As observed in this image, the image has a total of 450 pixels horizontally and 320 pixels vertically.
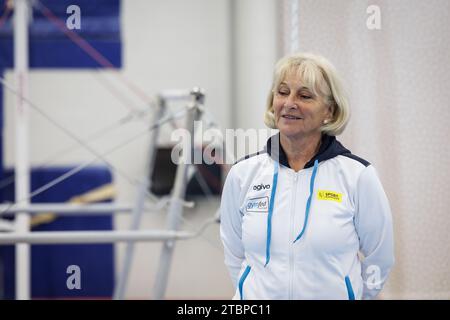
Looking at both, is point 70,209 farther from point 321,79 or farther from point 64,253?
point 321,79

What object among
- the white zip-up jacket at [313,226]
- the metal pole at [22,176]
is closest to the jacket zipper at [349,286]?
the white zip-up jacket at [313,226]

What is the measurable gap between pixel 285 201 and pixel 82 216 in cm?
221

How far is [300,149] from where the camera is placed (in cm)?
109

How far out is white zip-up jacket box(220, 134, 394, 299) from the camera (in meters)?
1.03

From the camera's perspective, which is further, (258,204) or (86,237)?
(86,237)

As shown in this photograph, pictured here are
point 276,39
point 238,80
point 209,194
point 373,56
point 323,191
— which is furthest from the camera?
point 209,194

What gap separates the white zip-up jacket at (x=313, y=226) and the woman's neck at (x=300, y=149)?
13mm

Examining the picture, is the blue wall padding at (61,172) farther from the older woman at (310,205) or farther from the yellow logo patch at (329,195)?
the yellow logo patch at (329,195)

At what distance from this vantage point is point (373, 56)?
53.8 inches

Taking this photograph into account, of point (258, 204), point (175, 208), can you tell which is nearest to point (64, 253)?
point (175, 208)

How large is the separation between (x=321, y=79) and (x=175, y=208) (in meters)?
0.88

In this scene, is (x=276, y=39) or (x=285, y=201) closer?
(x=285, y=201)
